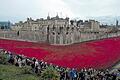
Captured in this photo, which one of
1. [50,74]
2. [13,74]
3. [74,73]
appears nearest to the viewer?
[50,74]

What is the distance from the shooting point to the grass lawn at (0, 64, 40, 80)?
76.2ft

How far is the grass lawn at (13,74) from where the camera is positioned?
914 inches

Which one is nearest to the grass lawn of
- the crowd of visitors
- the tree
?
the tree

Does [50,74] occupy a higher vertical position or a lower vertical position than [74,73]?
higher

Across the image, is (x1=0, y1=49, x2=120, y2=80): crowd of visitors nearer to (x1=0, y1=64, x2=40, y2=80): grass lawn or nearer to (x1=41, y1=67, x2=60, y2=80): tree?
(x1=0, y1=64, x2=40, y2=80): grass lawn

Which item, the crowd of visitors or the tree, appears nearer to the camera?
the tree

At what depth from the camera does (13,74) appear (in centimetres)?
2503

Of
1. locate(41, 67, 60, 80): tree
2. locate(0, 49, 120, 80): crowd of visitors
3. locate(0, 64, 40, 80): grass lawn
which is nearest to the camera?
locate(41, 67, 60, 80): tree

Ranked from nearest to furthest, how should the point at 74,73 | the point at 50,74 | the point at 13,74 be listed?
the point at 50,74, the point at 13,74, the point at 74,73

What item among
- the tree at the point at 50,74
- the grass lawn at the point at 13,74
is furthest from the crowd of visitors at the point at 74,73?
the tree at the point at 50,74

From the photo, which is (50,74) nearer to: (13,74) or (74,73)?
(74,73)

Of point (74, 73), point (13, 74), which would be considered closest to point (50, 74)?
point (74, 73)

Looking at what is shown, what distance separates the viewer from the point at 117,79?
26.0 m

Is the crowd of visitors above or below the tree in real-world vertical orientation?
below
